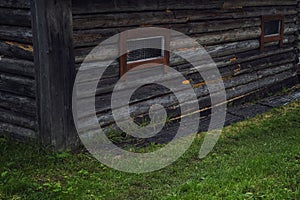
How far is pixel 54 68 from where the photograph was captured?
566 cm

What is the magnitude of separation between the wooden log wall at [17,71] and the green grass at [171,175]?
0.32 meters

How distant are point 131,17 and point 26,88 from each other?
1.92 meters

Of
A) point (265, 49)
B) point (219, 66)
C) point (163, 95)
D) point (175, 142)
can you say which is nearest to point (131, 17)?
point (163, 95)

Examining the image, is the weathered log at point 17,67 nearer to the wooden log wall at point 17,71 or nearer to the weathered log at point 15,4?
the wooden log wall at point 17,71

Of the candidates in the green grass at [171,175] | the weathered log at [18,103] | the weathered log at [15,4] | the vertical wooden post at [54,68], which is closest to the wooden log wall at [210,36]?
the vertical wooden post at [54,68]

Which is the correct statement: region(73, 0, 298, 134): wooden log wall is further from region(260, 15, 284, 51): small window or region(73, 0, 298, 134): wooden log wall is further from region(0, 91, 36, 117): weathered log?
region(0, 91, 36, 117): weathered log

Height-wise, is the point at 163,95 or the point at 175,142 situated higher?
the point at 163,95

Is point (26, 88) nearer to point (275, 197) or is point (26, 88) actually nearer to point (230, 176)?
point (230, 176)

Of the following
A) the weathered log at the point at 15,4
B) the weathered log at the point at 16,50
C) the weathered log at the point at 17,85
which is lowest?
the weathered log at the point at 17,85

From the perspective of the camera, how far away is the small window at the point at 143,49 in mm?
6602

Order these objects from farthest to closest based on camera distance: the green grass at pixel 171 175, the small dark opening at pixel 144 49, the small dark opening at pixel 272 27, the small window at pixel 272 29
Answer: the small dark opening at pixel 272 27, the small window at pixel 272 29, the small dark opening at pixel 144 49, the green grass at pixel 171 175

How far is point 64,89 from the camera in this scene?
19.2 feet

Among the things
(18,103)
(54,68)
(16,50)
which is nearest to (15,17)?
(16,50)

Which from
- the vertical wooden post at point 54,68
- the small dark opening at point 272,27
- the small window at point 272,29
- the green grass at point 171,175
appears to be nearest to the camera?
the green grass at point 171,175
